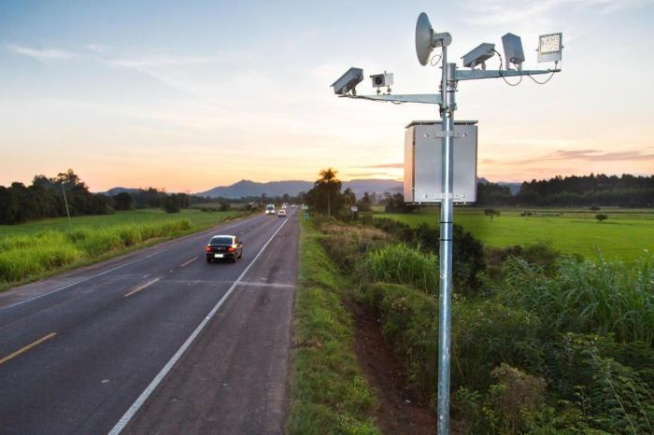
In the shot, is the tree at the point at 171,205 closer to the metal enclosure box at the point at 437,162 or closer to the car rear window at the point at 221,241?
the car rear window at the point at 221,241

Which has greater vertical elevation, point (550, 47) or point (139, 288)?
point (550, 47)

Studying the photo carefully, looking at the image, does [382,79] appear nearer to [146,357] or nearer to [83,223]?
[146,357]

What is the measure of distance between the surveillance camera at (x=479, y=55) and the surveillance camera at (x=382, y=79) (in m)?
0.76

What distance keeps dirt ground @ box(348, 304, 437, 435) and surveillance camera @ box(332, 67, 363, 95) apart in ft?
16.6

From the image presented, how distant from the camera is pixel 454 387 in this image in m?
8.36

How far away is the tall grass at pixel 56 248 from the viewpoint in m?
22.4

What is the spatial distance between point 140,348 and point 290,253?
19.7 metres

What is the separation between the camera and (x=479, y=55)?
454cm

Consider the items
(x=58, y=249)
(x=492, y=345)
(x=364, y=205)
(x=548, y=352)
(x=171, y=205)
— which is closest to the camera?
(x=548, y=352)

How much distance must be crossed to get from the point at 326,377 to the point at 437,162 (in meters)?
5.27

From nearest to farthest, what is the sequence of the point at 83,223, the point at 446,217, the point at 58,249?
1. the point at 446,217
2. the point at 58,249
3. the point at 83,223

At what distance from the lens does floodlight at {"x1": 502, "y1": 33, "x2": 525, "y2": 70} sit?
4531mm

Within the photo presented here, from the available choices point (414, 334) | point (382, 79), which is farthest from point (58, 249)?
point (382, 79)

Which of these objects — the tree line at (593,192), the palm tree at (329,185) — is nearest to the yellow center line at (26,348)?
the palm tree at (329,185)
